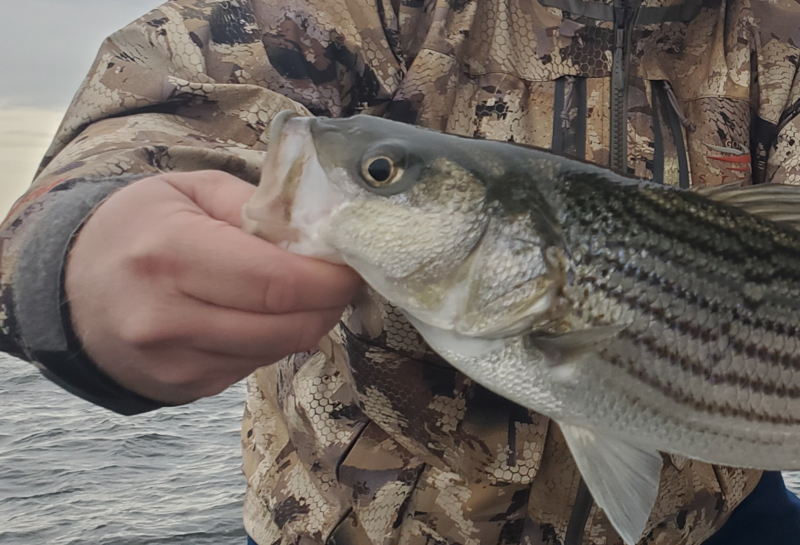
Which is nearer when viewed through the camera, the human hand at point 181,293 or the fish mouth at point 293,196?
the human hand at point 181,293

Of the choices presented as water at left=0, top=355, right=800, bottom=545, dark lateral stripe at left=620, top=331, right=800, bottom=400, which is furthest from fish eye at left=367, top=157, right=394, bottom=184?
water at left=0, top=355, right=800, bottom=545

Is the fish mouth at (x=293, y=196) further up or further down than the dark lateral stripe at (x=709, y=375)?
further up

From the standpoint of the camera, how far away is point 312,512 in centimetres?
237

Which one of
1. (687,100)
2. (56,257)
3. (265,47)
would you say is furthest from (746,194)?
(56,257)

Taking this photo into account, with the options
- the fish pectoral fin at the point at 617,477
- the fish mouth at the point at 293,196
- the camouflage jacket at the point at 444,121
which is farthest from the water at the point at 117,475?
the fish mouth at the point at 293,196

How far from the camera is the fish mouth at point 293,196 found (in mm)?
1182

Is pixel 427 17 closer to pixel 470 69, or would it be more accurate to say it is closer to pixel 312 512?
pixel 470 69

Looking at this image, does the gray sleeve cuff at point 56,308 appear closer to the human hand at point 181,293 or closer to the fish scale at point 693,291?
the human hand at point 181,293

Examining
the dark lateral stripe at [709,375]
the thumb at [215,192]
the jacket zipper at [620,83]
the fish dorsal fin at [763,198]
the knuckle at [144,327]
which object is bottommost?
the dark lateral stripe at [709,375]

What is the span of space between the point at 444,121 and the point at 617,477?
1255 mm

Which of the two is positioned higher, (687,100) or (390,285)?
(687,100)

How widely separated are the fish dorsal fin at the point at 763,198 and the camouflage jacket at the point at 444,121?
1.95 ft

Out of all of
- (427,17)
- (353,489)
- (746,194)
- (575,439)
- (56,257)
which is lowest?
(353,489)

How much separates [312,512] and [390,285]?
134 cm
